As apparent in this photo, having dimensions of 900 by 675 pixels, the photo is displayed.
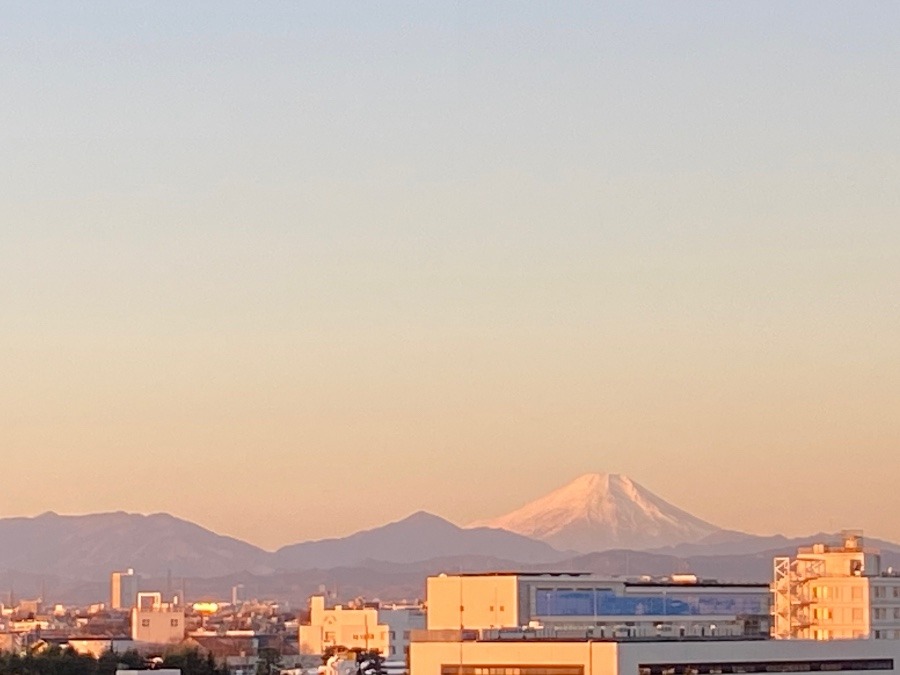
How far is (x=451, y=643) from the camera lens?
9550 cm

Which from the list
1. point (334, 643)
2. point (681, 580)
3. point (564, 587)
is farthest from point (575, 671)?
point (334, 643)

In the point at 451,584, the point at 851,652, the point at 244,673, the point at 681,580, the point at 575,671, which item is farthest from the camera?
the point at 244,673

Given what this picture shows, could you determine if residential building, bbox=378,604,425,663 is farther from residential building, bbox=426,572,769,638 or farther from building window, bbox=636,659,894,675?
building window, bbox=636,659,894,675

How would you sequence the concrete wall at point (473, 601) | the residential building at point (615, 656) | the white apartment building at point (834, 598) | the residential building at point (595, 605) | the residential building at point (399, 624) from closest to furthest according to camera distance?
the residential building at point (615, 656) → the white apartment building at point (834, 598) → the concrete wall at point (473, 601) → the residential building at point (595, 605) → the residential building at point (399, 624)

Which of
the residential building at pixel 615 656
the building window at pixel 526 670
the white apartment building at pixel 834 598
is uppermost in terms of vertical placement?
the white apartment building at pixel 834 598

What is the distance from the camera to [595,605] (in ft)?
485

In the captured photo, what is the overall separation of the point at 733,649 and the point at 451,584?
4356cm

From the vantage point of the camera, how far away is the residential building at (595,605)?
137 meters

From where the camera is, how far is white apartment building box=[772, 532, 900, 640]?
12538 cm

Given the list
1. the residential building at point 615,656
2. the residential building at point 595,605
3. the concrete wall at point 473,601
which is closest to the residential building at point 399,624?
the residential building at point 595,605

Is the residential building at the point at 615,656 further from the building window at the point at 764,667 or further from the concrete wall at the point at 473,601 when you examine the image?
the concrete wall at the point at 473,601

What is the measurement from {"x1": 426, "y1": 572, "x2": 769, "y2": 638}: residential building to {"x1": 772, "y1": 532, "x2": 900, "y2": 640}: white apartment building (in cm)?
386

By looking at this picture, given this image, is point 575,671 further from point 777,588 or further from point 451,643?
point 777,588

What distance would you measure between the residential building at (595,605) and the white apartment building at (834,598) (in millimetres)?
3855
